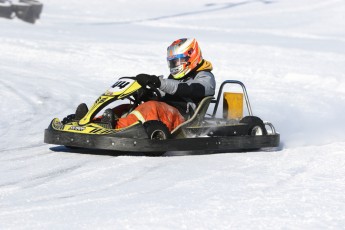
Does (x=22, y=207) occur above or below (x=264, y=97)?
above

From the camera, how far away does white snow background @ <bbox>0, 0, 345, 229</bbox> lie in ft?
17.6

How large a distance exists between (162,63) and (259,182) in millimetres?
10122

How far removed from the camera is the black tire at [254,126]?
8180mm

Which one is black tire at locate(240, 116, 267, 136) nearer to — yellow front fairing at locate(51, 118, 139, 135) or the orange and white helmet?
the orange and white helmet

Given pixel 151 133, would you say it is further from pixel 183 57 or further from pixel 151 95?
pixel 183 57

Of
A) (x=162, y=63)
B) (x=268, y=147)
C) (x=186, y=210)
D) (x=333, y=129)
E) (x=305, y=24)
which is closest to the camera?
(x=186, y=210)

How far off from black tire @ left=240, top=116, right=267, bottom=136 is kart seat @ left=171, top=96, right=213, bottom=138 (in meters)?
0.44

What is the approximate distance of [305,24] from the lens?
82.7 ft

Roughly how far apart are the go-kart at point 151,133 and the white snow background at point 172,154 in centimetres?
14

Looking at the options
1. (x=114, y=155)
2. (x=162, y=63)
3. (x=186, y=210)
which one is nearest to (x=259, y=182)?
(x=186, y=210)

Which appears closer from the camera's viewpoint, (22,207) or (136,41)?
(22,207)

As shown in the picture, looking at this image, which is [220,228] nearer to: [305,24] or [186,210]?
[186,210]

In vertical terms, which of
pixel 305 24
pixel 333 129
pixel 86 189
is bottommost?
pixel 305 24

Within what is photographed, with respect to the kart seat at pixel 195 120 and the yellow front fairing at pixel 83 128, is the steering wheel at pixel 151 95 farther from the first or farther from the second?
the yellow front fairing at pixel 83 128
